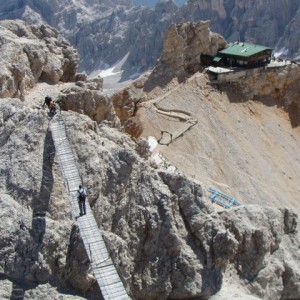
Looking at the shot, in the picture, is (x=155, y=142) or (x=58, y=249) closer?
(x=58, y=249)

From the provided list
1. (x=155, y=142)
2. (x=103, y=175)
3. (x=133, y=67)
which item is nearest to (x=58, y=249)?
(x=103, y=175)

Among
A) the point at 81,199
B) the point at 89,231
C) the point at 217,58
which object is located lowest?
the point at 217,58

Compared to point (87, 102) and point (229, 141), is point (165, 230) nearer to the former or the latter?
point (87, 102)

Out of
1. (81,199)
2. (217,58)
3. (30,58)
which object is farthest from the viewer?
(217,58)

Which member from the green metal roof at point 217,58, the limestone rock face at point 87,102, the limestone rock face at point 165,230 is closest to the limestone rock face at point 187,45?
the green metal roof at point 217,58

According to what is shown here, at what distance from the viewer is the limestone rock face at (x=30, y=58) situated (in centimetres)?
3466

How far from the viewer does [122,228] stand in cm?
2395

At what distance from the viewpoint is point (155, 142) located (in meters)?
55.8

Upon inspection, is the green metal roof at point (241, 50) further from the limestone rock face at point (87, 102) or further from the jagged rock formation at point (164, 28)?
the jagged rock formation at point (164, 28)

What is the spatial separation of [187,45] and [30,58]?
33099mm

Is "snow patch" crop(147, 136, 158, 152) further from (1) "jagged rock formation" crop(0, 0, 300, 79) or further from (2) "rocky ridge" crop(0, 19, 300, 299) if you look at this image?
(1) "jagged rock formation" crop(0, 0, 300, 79)

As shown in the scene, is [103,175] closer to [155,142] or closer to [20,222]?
[20,222]

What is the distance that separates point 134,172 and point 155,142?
30.3 m

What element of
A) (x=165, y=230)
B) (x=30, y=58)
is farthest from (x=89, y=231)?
(x=30, y=58)
